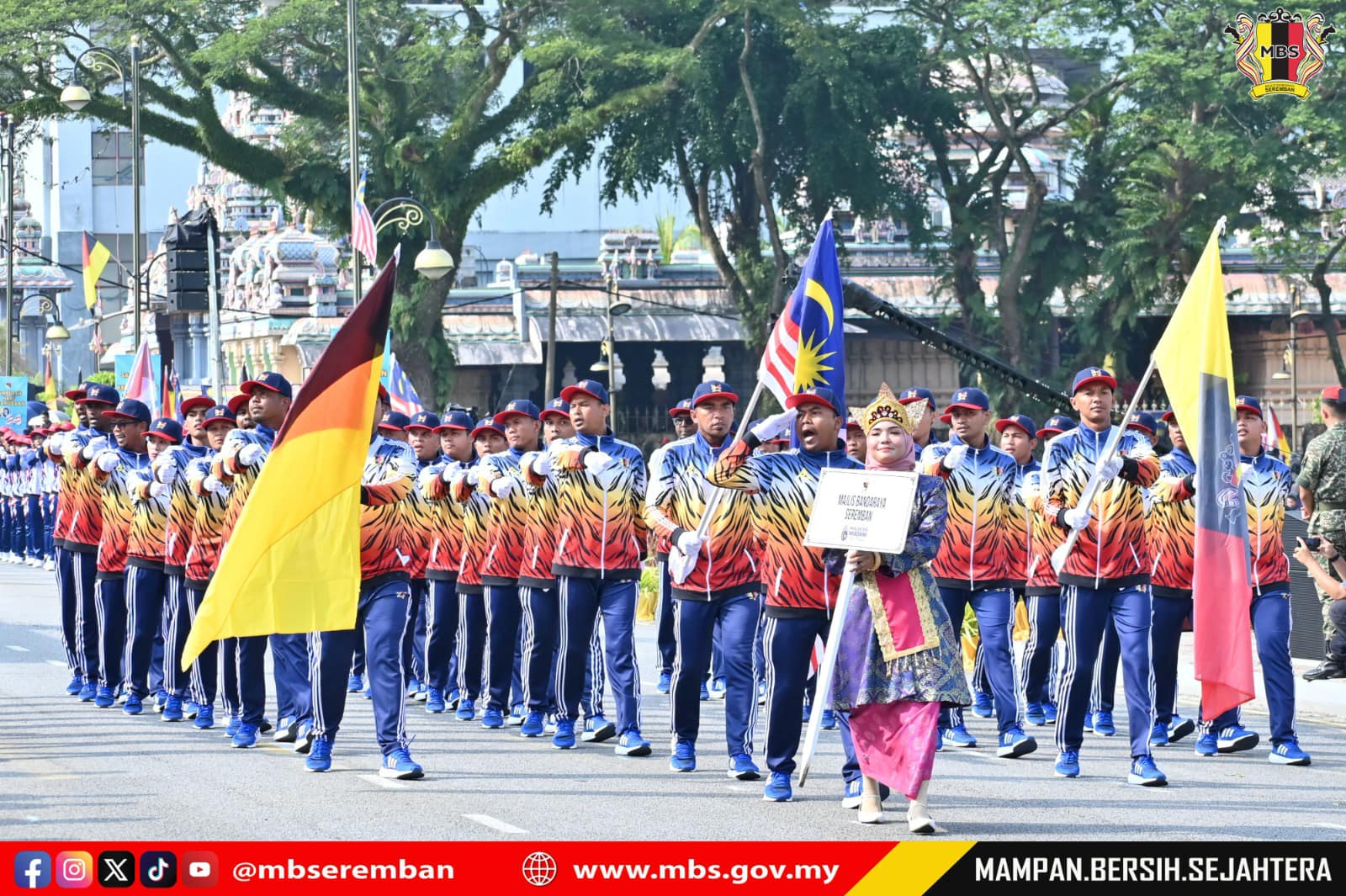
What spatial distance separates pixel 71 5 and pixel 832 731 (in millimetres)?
24856

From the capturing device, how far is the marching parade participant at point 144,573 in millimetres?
13406

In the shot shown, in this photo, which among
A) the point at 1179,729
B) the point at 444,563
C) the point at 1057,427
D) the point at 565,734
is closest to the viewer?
the point at 565,734

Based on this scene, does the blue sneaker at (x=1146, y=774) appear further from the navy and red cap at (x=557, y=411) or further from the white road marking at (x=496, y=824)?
the navy and red cap at (x=557, y=411)

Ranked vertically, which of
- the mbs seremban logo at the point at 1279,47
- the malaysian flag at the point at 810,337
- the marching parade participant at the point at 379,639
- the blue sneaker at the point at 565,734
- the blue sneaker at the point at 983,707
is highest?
the mbs seremban logo at the point at 1279,47

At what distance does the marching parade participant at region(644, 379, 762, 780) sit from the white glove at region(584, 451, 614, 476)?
37 cm

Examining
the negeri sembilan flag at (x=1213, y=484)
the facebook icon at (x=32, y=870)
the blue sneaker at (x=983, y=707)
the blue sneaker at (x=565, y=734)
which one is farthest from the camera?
the blue sneaker at (x=983, y=707)

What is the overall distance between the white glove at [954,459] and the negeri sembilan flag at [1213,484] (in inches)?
82.9

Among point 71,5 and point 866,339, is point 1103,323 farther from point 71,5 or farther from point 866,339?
point 71,5

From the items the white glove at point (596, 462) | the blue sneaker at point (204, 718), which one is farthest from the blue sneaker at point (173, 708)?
the white glove at point (596, 462)

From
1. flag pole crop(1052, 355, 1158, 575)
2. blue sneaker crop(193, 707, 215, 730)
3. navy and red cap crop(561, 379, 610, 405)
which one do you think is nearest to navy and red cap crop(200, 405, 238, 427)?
blue sneaker crop(193, 707, 215, 730)

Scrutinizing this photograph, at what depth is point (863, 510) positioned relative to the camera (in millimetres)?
8984

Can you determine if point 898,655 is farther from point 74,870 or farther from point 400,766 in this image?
point 74,870

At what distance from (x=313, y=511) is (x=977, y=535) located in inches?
172

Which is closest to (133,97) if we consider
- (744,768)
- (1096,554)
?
(744,768)
